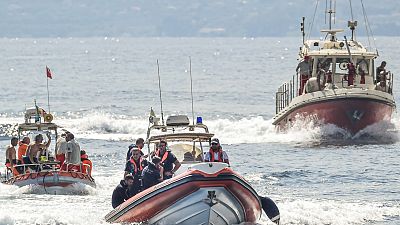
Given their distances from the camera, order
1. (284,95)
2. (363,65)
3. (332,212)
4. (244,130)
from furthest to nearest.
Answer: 1. (244,130)
2. (284,95)
3. (363,65)
4. (332,212)

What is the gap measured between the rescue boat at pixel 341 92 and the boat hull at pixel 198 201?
61.0 ft

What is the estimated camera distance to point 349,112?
4219 cm

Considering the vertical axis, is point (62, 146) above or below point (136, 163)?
above

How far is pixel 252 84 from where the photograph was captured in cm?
8256

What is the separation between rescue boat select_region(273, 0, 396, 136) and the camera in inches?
1652

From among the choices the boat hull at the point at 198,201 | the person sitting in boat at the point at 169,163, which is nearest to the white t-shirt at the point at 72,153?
the person sitting in boat at the point at 169,163

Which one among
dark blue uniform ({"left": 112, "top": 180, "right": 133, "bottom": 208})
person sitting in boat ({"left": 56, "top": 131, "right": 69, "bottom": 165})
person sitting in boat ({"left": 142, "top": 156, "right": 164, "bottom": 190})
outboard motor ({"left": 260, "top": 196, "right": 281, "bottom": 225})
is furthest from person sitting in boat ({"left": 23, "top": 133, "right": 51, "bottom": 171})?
outboard motor ({"left": 260, "top": 196, "right": 281, "bottom": 225})

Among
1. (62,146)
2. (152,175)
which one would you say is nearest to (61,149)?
(62,146)

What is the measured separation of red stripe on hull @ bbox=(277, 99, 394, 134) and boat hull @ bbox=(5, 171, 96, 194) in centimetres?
1441

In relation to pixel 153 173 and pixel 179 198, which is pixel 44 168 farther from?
pixel 179 198

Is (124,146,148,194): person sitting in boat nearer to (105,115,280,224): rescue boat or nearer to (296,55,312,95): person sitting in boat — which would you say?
(105,115,280,224): rescue boat

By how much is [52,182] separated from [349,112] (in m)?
15.4

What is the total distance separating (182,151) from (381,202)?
4.96 m

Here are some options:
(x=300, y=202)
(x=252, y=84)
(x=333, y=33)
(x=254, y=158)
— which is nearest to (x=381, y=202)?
(x=300, y=202)
